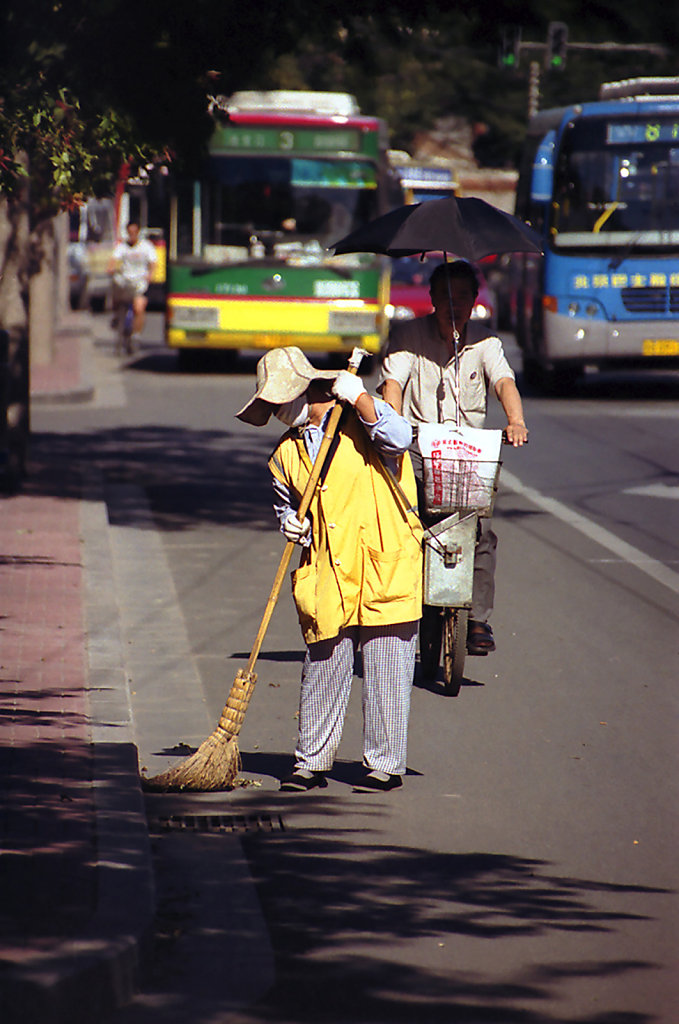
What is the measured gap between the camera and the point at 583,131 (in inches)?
812

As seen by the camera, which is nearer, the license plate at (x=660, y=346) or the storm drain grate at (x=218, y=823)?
the storm drain grate at (x=218, y=823)

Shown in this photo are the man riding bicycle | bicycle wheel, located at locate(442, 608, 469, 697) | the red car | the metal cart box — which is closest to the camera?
the metal cart box

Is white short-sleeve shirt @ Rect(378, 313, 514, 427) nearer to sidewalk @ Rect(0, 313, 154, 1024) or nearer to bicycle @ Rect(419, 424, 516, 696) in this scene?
bicycle @ Rect(419, 424, 516, 696)

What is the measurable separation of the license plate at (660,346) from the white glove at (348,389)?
15.3m

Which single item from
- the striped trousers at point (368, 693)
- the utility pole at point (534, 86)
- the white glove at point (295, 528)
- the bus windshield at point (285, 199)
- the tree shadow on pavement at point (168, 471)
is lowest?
the tree shadow on pavement at point (168, 471)

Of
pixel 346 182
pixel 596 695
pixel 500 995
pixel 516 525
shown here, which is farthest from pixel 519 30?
pixel 346 182

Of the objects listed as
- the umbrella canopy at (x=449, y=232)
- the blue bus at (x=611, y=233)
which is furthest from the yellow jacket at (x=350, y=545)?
the blue bus at (x=611, y=233)

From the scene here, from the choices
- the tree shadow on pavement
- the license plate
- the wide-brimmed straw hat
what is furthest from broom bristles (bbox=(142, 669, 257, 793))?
the license plate

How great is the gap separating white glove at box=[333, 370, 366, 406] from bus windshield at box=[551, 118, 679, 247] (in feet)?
50.5

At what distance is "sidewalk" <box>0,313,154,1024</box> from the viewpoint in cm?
403

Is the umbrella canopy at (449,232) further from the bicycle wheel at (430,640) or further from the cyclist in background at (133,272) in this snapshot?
the cyclist in background at (133,272)

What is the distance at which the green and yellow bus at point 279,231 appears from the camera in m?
23.3

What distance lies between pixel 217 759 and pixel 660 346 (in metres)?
15.5

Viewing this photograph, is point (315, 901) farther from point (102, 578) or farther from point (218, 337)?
point (218, 337)
